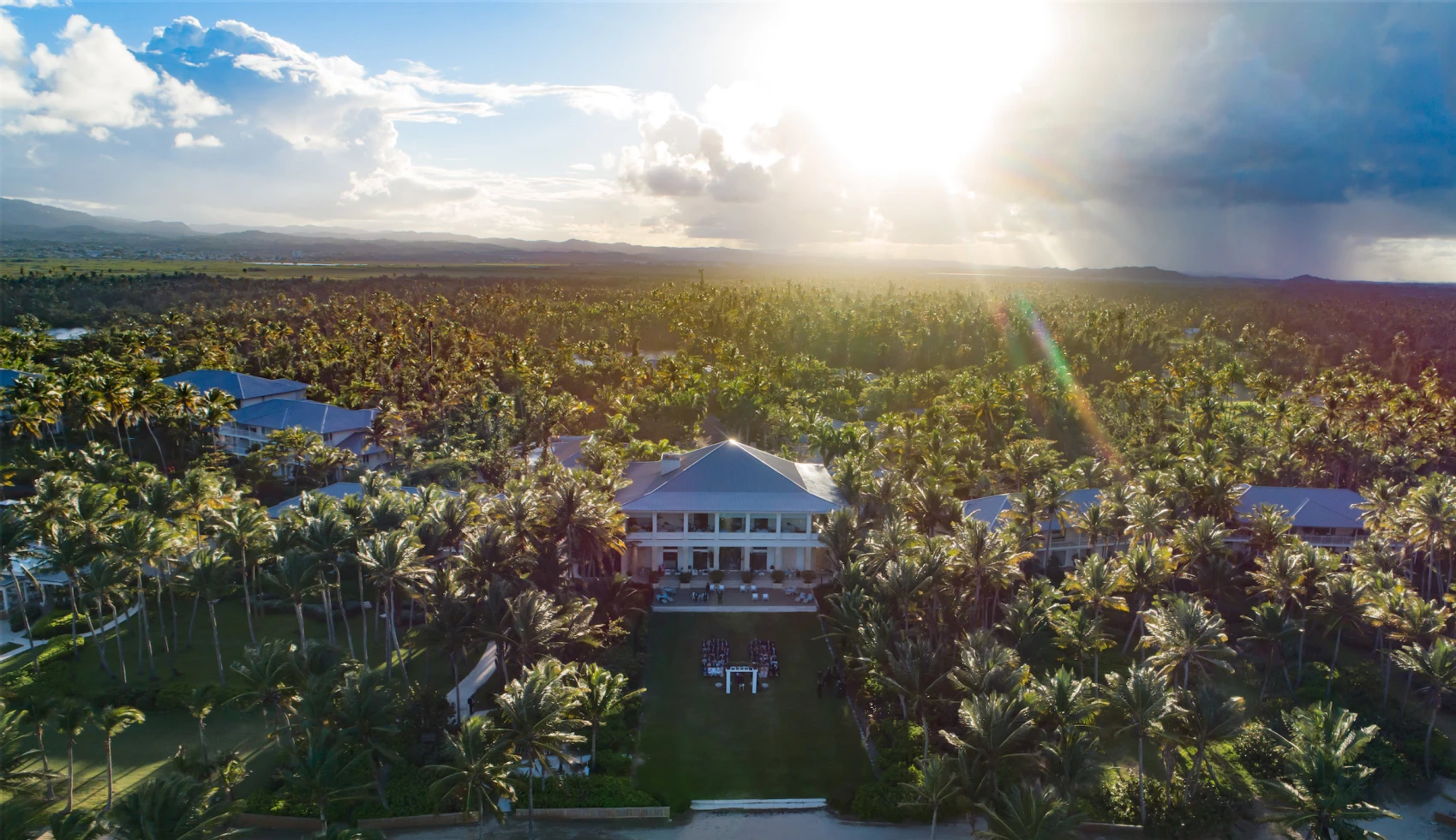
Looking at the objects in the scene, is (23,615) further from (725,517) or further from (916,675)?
(916,675)

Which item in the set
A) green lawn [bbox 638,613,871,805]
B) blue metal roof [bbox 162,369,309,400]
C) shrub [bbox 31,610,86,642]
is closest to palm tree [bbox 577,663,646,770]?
green lawn [bbox 638,613,871,805]

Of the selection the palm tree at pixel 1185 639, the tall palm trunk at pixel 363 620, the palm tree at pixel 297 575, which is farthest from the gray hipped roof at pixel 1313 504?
the palm tree at pixel 297 575

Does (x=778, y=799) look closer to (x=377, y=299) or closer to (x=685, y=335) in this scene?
(x=685, y=335)

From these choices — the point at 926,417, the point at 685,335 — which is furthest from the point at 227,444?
the point at 685,335

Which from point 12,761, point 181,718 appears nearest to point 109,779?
point 12,761

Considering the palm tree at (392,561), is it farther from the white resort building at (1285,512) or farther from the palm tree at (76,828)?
the white resort building at (1285,512)

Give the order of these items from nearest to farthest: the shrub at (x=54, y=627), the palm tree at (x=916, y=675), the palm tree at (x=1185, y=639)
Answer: the palm tree at (x=916, y=675) < the palm tree at (x=1185, y=639) < the shrub at (x=54, y=627)

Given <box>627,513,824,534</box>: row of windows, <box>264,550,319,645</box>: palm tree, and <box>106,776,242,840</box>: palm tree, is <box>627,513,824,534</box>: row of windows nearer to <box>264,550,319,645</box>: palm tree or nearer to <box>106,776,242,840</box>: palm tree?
<box>264,550,319,645</box>: palm tree
